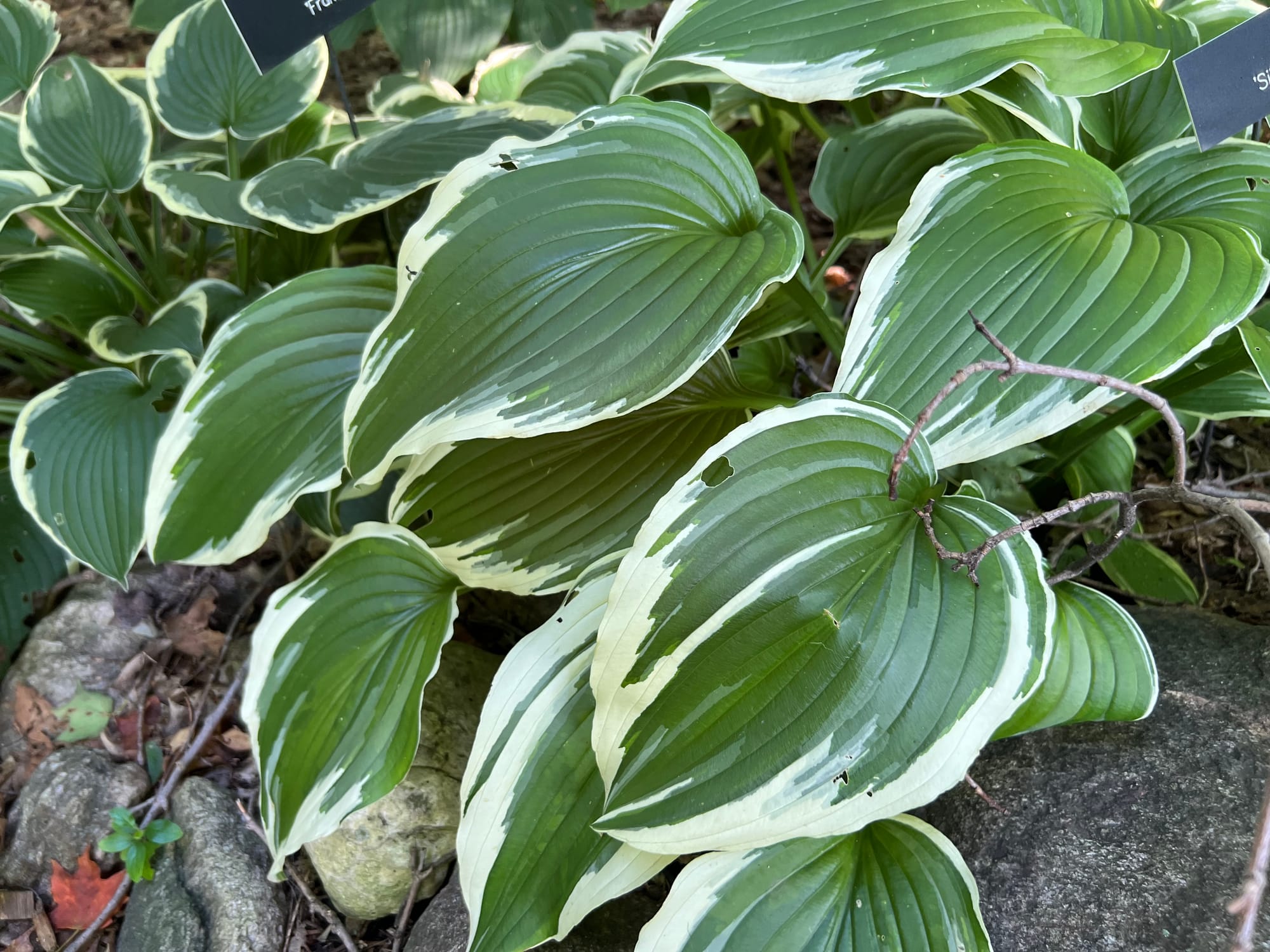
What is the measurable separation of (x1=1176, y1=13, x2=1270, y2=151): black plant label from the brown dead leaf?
1.41 metres

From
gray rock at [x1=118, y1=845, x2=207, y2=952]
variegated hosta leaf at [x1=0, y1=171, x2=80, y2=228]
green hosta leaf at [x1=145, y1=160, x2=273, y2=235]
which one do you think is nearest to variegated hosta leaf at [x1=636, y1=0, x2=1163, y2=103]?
green hosta leaf at [x1=145, y1=160, x2=273, y2=235]

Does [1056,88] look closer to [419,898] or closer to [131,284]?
[419,898]

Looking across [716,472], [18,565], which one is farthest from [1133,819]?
[18,565]

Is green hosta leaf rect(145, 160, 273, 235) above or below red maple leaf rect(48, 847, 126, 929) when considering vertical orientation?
above

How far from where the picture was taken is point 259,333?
3.10 ft

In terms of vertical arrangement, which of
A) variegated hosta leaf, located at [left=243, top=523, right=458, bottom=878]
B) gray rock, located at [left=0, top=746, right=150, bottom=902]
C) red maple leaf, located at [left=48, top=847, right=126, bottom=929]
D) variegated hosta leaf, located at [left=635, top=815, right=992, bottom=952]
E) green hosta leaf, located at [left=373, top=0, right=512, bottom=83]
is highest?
green hosta leaf, located at [left=373, top=0, right=512, bottom=83]

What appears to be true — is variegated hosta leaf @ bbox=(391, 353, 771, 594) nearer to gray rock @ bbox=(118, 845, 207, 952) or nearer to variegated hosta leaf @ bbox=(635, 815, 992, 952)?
variegated hosta leaf @ bbox=(635, 815, 992, 952)

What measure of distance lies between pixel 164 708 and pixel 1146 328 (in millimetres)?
1325

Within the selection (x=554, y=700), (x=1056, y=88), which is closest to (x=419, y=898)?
(x=554, y=700)

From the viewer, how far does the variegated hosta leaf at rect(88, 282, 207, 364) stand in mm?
1189

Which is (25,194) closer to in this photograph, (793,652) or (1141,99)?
(793,652)

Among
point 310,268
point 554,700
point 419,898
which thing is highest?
point 310,268

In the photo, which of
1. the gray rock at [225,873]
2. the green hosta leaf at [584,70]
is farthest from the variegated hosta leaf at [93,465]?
the green hosta leaf at [584,70]

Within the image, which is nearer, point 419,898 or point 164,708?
point 419,898
